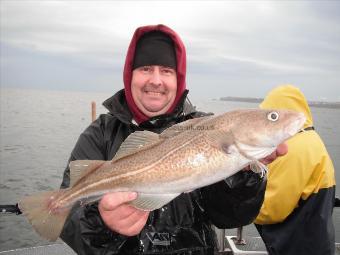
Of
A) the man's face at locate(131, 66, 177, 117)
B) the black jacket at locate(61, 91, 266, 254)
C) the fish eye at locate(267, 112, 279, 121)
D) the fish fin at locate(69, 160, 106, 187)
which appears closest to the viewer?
the fish eye at locate(267, 112, 279, 121)

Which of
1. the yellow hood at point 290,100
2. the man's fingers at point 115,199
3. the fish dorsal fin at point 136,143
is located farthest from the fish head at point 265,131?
the yellow hood at point 290,100

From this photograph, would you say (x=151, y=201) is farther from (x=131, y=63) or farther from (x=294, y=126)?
(x=131, y=63)

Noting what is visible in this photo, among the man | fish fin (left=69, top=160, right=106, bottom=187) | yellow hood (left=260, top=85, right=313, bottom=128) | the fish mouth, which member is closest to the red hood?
the man

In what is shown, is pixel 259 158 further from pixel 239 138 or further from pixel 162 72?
pixel 162 72

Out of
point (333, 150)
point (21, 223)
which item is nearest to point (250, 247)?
point (21, 223)

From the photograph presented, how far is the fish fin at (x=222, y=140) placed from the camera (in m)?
3.18

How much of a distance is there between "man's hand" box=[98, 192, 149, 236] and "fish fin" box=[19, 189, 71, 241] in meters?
0.42

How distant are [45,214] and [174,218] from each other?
1.39 m

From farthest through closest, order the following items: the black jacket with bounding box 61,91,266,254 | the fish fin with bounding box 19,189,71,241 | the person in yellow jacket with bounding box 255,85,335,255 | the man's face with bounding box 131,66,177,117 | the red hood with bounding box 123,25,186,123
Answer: the person in yellow jacket with bounding box 255,85,335,255
the red hood with bounding box 123,25,186,123
the man's face with bounding box 131,66,177,117
the black jacket with bounding box 61,91,266,254
the fish fin with bounding box 19,189,71,241

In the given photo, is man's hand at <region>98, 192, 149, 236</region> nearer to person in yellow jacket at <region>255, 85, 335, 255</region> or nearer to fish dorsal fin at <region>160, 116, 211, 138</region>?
fish dorsal fin at <region>160, 116, 211, 138</region>

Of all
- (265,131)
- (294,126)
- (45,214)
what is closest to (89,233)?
(45,214)

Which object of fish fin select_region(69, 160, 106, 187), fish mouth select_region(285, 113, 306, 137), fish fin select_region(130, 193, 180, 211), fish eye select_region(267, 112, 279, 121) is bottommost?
fish fin select_region(130, 193, 180, 211)

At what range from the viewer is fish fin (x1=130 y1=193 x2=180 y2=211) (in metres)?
3.27

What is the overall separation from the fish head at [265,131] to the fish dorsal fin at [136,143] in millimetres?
776
